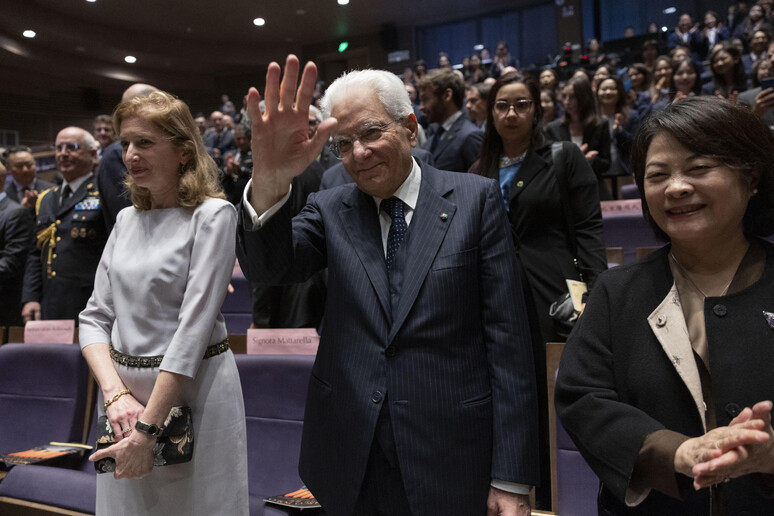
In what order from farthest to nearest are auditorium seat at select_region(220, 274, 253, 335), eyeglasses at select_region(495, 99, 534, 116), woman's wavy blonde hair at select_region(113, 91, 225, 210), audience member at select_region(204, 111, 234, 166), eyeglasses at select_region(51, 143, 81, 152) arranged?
audience member at select_region(204, 111, 234, 166) → auditorium seat at select_region(220, 274, 253, 335) → eyeglasses at select_region(51, 143, 81, 152) → eyeglasses at select_region(495, 99, 534, 116) → woman's wavy blonde hair at select_region(113, 91, 225, 210)

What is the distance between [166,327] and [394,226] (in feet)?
1.69

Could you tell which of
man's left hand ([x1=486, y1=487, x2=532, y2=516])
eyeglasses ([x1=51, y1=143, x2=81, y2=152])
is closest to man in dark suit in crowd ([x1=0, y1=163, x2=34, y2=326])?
eyeglasses ([x1=51, y1=143, x2=81, y2=152])

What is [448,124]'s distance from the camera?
3.07 metres

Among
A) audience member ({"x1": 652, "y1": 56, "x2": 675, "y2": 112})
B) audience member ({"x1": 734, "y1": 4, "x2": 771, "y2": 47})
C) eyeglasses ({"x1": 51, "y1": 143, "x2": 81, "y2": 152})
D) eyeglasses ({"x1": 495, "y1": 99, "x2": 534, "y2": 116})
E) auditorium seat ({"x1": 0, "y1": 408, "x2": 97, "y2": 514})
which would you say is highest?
audience member ({"x1": 734, "y1": 4, "x2": 771, "y2": 47})

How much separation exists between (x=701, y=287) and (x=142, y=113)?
1.11 meters

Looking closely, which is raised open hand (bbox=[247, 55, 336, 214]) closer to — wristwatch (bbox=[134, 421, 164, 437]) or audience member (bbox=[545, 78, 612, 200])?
wristwatch (bbox=[134, 421, 164, 437])

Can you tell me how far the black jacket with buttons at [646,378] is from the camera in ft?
2.85

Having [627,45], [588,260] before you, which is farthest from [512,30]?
[588,260]

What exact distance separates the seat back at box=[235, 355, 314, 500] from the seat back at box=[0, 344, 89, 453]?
2.15 ft

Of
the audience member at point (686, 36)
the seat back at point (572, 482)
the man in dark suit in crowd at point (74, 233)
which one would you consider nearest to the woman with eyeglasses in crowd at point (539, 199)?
the seat back at point (572, 482)

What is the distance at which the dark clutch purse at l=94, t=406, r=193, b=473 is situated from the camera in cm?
125

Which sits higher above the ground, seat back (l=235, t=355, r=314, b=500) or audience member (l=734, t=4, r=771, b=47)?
audience member (l=734, t=4, r=771, b=47)

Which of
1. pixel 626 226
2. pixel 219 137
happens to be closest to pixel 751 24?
pixel 626 226

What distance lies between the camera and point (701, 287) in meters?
0.98
